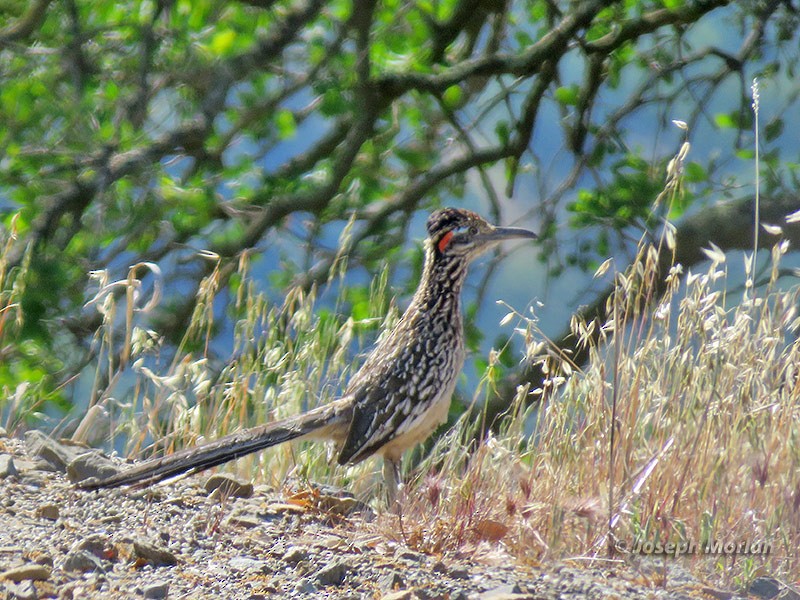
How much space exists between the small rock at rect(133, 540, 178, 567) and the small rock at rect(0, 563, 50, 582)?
32cm

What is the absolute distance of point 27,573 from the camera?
3406mm

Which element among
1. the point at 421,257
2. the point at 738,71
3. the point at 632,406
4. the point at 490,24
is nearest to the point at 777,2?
the point at 738,71

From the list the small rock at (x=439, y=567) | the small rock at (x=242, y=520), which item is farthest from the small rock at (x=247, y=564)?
the small rock at (x=439, y=567)

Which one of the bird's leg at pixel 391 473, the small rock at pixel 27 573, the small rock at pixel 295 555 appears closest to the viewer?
the small rock at pixel 27 573

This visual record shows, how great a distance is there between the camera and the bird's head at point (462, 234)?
19.3ft

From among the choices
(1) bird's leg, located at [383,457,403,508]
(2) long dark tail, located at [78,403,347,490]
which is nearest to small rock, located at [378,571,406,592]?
(2) long dark tail, located at [78,403,347,490]

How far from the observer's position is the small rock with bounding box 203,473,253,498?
4.57 meters

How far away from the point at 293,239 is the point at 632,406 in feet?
17.4

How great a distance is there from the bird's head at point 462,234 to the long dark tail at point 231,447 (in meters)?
1.15

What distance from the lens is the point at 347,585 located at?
3.55 metres

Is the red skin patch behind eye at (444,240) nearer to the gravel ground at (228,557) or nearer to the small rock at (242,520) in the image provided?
the gravel ground at (228,557)

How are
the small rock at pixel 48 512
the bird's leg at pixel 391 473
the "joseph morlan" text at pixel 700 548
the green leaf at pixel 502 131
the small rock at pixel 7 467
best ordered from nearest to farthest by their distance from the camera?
the "joseph morlan" text at pixel 700 548 < the small rock at pixel 48 512 < the small rock at pixel 7 467 < the bird's leg at pixel 391 473 < the green leaf at pixel 502 131

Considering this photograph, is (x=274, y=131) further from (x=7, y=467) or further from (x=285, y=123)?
(x=7, y=467)

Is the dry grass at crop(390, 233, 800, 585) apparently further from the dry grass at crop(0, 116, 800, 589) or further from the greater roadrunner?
the greater roadrunner
